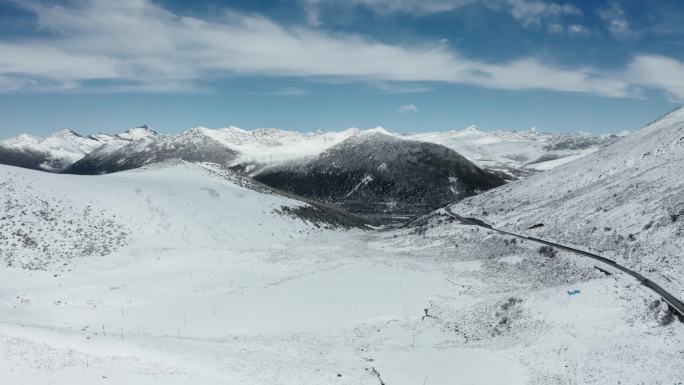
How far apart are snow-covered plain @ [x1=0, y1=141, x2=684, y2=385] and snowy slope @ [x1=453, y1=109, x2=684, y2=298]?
4510mm

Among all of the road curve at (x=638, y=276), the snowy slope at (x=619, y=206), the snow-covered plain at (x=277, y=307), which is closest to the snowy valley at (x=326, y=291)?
the snow-covered plain at (x=277, y=307)

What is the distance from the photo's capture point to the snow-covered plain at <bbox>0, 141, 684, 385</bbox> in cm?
2234

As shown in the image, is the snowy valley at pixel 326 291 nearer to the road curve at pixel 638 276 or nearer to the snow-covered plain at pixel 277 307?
the snow-covered plain at pixel 277 307

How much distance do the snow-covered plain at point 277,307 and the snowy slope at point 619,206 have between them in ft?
14.8

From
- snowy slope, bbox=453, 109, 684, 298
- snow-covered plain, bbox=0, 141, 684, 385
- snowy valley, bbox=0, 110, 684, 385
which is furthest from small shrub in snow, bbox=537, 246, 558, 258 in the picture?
snowy slope, bbox=453, 109, 684, 298

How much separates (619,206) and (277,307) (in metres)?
37.0

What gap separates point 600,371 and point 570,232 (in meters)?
31.0

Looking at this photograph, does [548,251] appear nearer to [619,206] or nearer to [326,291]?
[619,206]

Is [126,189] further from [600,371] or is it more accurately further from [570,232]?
[600,371]

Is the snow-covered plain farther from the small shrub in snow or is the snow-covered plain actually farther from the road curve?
the small shrub in snow

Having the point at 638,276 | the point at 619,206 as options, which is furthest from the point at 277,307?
the point at 619,206

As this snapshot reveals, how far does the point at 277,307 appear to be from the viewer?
119 feet

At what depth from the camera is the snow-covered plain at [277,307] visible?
2234 cm

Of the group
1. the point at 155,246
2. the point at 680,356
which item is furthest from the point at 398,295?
the point at 155,246
